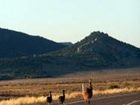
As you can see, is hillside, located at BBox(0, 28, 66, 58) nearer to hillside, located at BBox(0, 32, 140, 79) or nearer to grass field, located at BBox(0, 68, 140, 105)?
hillside, located at BBox(0, 32, 140, 79)

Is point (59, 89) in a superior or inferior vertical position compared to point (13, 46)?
inferior

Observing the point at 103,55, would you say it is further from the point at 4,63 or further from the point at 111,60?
the point at 4,63

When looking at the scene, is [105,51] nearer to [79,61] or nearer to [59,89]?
[79,61]

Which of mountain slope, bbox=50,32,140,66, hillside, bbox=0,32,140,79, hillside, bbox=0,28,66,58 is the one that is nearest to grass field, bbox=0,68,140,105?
hillside, bbox=0,32,140,79

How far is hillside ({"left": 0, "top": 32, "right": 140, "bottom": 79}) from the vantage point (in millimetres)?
151875

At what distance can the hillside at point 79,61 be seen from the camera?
498ft

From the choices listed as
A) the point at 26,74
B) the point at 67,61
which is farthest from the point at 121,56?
the point at 26,74

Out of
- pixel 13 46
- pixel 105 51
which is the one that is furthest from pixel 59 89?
pixel 13 46

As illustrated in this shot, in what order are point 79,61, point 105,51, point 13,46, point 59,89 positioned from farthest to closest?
1. point 13,46
2. point 105,51
3. point 79,61
4. point 59,89

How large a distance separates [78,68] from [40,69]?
32.3ft

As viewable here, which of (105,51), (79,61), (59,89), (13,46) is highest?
(13,46)

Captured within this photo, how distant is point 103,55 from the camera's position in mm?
166125

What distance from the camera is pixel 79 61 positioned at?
15800cm

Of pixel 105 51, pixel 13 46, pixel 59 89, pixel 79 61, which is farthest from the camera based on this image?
pixel 13 46
